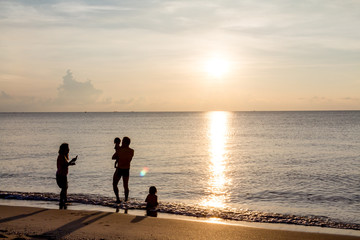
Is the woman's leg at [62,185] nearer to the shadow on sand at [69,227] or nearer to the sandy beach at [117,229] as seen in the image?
the sandy beach at [117,229]

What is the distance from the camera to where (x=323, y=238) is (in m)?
9.16

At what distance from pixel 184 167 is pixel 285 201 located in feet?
38.9

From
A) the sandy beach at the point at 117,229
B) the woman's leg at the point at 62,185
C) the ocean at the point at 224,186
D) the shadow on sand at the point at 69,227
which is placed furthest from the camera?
the ocean at the point at 224,186

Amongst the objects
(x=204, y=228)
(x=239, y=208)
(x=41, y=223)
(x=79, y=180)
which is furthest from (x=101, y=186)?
(x=204, y=228)

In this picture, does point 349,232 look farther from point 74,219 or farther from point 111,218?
point 74,219

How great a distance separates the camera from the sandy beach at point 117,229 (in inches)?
353

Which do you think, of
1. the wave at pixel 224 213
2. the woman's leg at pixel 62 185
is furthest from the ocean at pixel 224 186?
the woman's leg at pixel 62 185

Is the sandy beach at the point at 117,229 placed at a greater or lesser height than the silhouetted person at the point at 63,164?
lesser

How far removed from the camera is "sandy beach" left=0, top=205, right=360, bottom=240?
8969 mm

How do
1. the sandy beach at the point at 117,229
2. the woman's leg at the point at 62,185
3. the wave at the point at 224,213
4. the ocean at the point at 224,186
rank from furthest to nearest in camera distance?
the ocean at the point at 224,186
the woman's leg at the point at 62,185
the wave at the point at 224,213
the sandy beach at the point at 117,229

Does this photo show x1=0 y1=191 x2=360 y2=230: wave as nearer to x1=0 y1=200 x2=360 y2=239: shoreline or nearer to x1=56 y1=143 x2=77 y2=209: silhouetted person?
x1=0 y1=200 x2=360 y2=239: shoreline

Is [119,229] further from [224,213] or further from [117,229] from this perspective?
[224,213]

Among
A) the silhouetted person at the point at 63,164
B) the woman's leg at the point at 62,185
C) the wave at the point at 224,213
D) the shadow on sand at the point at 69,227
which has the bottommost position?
the wave at the point at 224,213

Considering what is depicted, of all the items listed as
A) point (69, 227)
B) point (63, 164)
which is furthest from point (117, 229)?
point (63, 164)
